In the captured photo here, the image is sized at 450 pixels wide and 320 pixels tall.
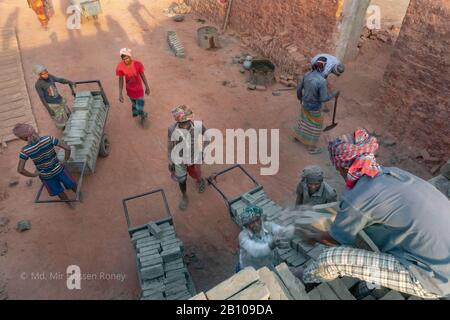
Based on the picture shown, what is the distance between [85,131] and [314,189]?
14.6 feet

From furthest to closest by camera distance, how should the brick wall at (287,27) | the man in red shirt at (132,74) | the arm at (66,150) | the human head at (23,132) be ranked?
the brick wall at (287,27)
the man in red shirt at (132,74)
the arm at (66,150)
the human head at (23,132)

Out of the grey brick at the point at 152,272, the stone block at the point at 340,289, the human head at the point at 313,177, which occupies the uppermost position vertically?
the stone block at the point at 340,289

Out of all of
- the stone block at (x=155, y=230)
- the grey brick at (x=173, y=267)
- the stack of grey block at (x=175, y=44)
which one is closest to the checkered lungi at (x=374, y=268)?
the grey brick at (x=173, y=267)

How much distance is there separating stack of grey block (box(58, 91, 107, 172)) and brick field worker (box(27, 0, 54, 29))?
6.95 meters

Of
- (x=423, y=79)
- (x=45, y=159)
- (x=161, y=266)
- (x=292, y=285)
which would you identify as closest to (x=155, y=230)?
(x=161, y=266)

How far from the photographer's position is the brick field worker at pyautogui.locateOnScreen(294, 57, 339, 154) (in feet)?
20.8

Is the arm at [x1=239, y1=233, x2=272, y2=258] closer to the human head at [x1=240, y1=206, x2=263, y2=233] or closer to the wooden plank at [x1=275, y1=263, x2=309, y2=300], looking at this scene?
the human head at [x1=240, y1=206, x2=263, y2=233]

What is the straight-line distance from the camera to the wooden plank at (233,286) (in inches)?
101

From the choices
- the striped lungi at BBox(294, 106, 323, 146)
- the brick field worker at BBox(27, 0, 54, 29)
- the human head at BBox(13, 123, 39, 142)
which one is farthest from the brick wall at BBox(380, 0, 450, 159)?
the brick field worker at BBox(27, 0, 54, 29)

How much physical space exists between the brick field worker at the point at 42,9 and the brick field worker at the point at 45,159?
880 centimetres

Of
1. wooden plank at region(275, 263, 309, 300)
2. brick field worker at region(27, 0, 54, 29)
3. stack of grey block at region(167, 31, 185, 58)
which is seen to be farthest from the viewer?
brick field worker at region(27, 0, 54, 29)

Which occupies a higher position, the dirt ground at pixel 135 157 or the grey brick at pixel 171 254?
the grey brick at pixel 171 254

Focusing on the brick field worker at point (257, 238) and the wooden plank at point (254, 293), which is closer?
the wooden plank at point (254, 293)

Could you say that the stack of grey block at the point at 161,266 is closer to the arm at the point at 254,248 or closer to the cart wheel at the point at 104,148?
the arm at the point at 254,248
